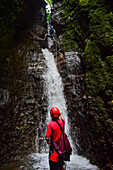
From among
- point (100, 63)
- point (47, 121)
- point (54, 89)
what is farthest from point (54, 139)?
point (54, 89)

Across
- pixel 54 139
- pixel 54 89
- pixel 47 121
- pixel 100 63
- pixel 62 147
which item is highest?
pixel 100 63

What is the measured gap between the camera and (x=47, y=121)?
6.25m

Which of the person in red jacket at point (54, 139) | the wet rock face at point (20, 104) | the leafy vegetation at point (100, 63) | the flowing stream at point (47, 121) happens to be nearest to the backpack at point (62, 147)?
the person in red jacket at point (54, 139)

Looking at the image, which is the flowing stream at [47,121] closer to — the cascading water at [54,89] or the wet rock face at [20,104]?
the cascading water at [54,89]

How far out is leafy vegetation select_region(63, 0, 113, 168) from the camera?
4434mm

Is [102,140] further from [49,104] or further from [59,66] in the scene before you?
[59,66]

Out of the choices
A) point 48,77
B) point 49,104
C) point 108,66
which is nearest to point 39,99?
point 49,104

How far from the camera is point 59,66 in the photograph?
870 cm

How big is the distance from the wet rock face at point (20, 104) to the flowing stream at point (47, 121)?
1.49ft

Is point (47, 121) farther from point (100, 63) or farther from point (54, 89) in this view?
point (100, 63)

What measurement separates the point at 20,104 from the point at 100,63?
4.70m

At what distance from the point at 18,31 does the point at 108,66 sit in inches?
361

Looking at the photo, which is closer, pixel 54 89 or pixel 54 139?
pixel 54 139

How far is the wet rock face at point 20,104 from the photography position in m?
5.38
